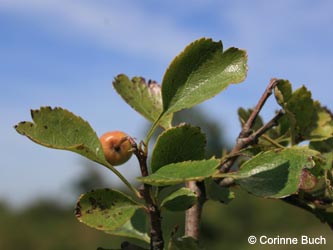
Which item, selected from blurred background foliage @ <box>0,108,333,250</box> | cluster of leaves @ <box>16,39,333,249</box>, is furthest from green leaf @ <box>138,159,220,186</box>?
blurred background foliage @ <box>0,108,333,250</box>

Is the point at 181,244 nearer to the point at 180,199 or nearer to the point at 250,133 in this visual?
the point at 180,199

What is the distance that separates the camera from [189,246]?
0.69 m

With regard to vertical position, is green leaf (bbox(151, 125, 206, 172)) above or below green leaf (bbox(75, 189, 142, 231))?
above

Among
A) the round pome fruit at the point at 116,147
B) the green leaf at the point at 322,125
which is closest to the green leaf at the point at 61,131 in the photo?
the round pome fruit at the point at 116,147

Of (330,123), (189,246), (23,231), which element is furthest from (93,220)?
(23,231)

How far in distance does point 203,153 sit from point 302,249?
7322 mm

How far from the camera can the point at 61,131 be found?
614 millimetres

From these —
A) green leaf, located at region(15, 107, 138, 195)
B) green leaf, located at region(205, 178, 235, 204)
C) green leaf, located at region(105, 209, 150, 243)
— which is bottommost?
green leaf, located at region(105, 209, 150, 243)

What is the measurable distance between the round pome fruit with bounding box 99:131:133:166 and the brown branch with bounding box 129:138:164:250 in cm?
13

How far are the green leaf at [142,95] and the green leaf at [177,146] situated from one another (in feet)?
0.57

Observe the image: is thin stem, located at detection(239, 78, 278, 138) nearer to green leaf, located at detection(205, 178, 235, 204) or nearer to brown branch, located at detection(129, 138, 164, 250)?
green leaf, located at detection(205, 178, 235, 204)

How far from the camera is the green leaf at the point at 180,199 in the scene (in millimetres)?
630

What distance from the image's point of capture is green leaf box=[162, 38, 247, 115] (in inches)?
25.2

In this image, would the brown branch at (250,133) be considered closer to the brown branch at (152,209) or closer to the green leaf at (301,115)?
the green leaf at (301,115)
